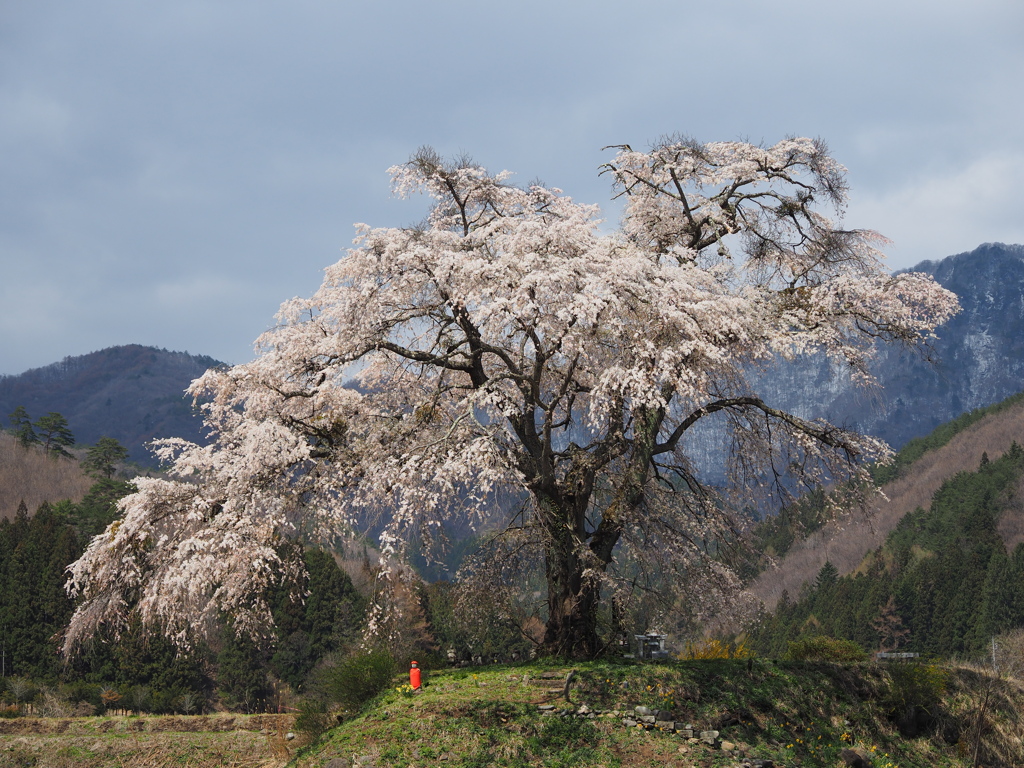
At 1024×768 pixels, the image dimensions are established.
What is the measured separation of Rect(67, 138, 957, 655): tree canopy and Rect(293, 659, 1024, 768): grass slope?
1903 millimetres

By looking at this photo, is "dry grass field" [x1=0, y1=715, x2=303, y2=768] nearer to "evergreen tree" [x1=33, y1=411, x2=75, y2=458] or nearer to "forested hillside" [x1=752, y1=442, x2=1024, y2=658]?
"forested hillside" [x1=752, y1=442, x2=1024, y2=658]

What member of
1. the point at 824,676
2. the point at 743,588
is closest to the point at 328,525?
the point at 743,588

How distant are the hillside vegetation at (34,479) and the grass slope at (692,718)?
103 metres

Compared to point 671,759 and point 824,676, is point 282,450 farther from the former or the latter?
point 824,676

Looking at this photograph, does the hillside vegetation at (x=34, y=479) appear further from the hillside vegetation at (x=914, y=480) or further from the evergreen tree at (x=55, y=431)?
the hillside vegetation at (x=914, y=480)

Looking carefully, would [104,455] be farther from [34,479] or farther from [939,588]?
[939,588]

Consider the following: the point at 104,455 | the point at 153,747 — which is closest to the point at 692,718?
the point at 153,747

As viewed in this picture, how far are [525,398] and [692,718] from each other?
6.60 m

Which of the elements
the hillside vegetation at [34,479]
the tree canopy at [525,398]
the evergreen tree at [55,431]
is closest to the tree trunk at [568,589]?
the tree canopy at [525,398]

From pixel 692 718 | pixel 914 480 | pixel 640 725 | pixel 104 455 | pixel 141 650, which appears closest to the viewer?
pixel 640 725

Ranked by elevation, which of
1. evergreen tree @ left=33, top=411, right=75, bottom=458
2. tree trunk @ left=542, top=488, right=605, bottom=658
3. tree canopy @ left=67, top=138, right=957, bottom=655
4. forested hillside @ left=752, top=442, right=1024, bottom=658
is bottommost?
forested hillside @ left=752, top=442, right=1024, bottom=658

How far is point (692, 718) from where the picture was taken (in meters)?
14.7

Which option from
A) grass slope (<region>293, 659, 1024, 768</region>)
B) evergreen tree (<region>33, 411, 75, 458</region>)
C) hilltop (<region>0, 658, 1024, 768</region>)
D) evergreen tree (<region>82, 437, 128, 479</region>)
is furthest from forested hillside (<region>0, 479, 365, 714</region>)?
evergreen tree (<region>33, 411, 75, 458</region>)

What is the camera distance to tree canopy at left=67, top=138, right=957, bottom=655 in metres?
15.0
